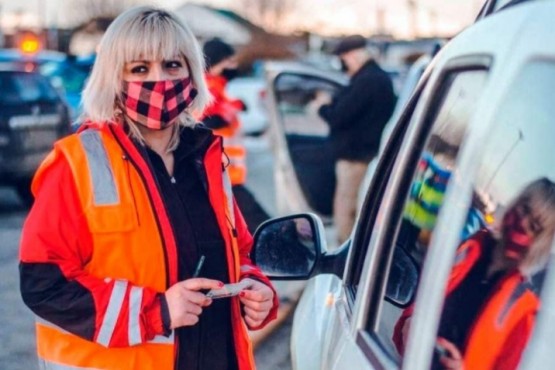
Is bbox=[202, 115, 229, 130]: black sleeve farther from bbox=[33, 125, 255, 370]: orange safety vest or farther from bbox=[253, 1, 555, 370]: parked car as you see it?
bbox=[33, 125, 255, 370]: orange safety vest

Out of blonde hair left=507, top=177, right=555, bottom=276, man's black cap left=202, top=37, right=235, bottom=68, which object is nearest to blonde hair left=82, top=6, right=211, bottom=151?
blonde hair left=507, top=177, right=555, bottom=276

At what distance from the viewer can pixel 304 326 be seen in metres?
3.33

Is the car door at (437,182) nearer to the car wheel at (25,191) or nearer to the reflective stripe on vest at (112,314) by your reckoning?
the reflective stripe on vest at (112,314)

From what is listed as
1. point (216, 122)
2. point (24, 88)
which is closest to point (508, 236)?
point (216, 122)

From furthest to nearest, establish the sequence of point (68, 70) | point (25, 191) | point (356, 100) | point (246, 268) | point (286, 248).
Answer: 1. point (68, 70)
2. point (25, 191)
3. point (356, 100)
4. point (286, 248)
5. point (246, 268)

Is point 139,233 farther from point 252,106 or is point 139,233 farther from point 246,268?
point 252,106

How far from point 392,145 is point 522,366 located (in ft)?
4.30

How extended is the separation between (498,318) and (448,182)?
29 cm

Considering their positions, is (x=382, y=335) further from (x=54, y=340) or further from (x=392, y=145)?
(x=54, y=340)

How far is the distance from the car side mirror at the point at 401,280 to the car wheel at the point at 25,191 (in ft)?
33.3

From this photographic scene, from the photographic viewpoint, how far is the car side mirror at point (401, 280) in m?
2.25

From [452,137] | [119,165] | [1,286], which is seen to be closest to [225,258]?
[119,165]

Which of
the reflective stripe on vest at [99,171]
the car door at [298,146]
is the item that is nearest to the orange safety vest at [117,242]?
the reflective stripe on vest at [99,171]

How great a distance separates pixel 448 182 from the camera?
1.88m
